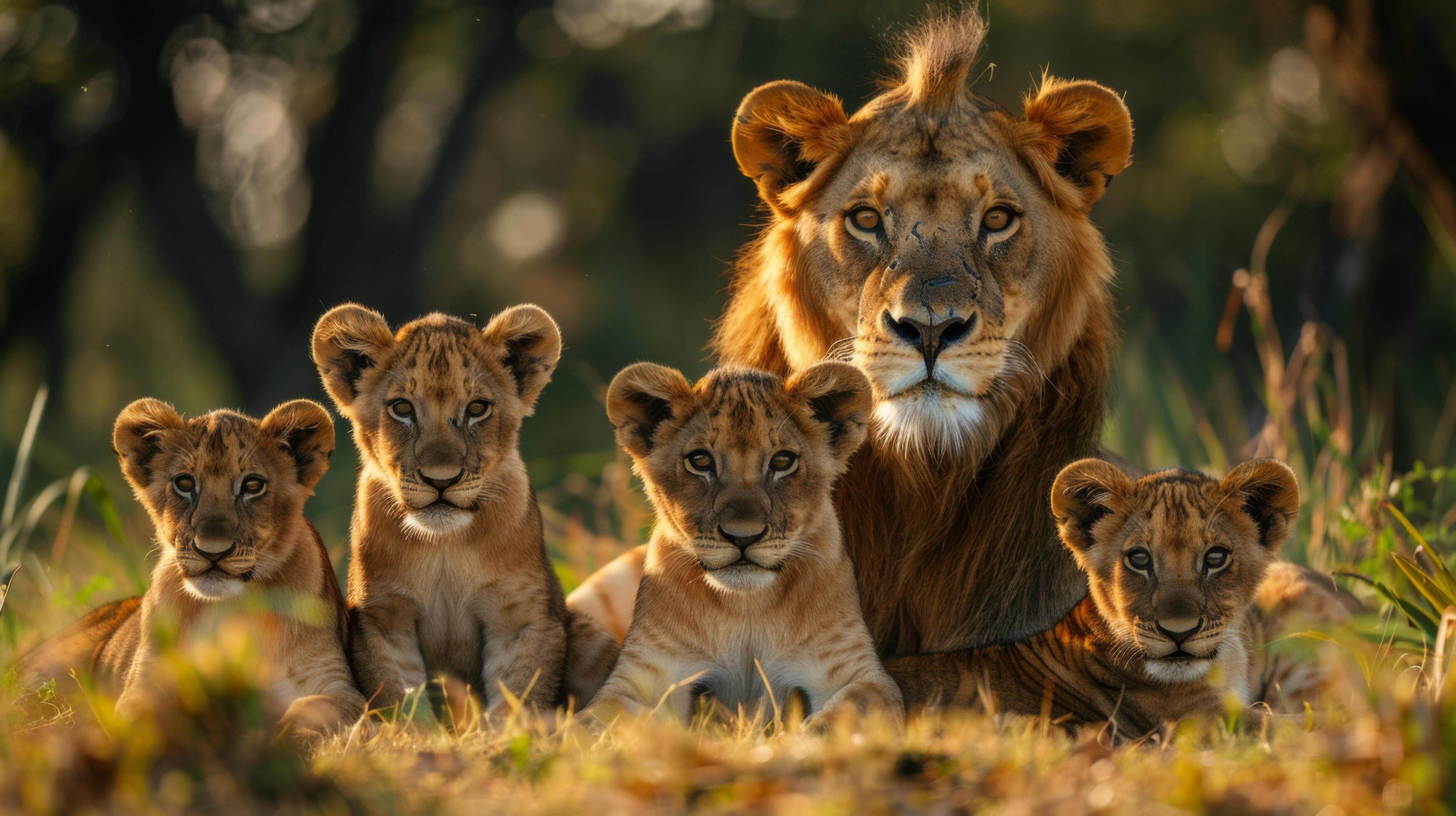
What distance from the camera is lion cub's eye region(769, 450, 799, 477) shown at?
3.33 m

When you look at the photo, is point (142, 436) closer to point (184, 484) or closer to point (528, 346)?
point (184, 484)

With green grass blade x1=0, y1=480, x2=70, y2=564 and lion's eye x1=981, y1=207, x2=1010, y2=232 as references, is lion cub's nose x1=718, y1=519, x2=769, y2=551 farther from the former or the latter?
green grass blade x1=0, y1=480, x2=70, y2=564

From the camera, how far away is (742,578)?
126 inches

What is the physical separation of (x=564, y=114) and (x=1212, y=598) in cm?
1771

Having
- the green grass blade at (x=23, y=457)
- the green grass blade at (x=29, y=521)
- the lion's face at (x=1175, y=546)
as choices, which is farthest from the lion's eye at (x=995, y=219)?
the green grass blade at (x=29, y=521)

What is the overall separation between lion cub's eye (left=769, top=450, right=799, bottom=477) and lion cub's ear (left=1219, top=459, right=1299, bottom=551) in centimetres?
98

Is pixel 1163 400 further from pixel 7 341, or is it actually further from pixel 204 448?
pixel 7 341

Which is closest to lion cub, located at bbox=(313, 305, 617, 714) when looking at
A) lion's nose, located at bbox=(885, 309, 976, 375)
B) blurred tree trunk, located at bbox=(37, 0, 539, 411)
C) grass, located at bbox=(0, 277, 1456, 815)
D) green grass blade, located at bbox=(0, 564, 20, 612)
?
grass, located at bbox=(0, 277, 1456, 815)

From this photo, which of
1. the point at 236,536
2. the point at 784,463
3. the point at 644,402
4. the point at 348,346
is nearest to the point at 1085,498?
the point at 784,463

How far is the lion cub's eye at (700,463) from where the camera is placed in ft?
10.9

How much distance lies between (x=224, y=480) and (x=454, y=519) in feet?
1.75

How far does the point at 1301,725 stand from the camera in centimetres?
318

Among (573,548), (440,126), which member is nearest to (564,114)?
(440,126)

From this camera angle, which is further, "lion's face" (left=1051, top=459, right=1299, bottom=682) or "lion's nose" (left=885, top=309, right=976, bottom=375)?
"lion's nose" (left=885, top=309, right=976, bottom=375)
